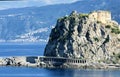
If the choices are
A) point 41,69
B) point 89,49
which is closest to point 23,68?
point 41,69

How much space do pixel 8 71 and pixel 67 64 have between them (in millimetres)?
15545

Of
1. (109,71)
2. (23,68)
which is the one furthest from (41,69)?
(109,71)

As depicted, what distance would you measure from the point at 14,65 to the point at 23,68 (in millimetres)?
7091

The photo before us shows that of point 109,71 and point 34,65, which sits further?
point 34,65

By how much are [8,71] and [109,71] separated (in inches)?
905

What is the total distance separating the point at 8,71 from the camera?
185625mm

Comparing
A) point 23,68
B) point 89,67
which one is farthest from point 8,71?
point 89,67

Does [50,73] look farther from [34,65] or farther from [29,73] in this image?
[34,65]

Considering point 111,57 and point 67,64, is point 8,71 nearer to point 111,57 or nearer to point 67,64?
point 67,64

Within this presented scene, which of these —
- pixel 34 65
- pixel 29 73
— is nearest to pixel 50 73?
pixel 29 73

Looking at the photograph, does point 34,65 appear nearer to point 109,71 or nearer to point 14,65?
point 14,65

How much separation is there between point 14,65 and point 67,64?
13766mm

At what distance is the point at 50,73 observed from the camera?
584 feet

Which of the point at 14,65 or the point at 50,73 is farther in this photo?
the point at 14,65
